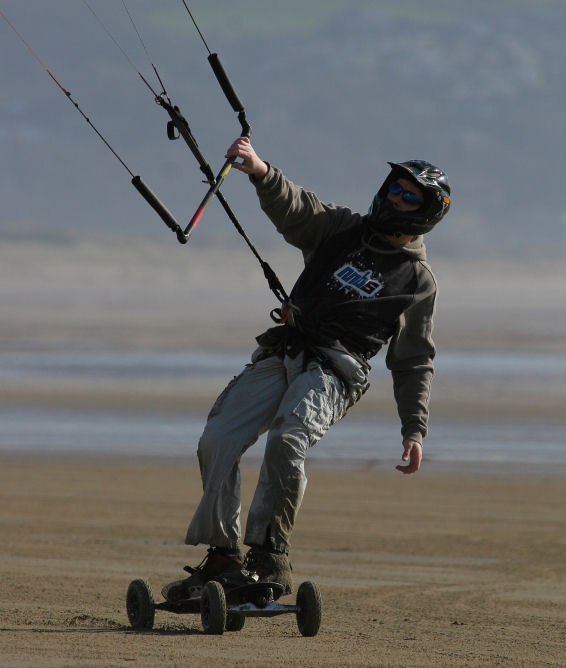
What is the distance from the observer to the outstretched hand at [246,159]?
626 centimetres

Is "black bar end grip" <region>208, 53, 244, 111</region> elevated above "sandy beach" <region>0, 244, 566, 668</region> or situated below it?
above

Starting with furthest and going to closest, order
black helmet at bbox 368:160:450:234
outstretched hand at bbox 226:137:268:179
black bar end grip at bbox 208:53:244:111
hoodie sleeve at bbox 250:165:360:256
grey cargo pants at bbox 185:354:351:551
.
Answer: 1. black bar end grip at bbox 208:53:244:111
2. black helmet at bbox 368:160:450:234
3. hoodie sleeve at bbox 250:165:360:256
4. outstretched hand at bbox 226:137:268:179
5. grey cargo pants at bbox 185:354:351:551

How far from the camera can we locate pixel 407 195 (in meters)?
6.53

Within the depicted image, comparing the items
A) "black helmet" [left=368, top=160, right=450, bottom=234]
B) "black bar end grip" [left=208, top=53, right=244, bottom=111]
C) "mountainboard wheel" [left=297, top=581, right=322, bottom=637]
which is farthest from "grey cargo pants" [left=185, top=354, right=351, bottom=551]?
"black bar end grip" [left=208, top=53, right=244, bottom=111]

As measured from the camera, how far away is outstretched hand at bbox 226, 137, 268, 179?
626 centimetres

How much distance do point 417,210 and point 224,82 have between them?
1130 millimetres

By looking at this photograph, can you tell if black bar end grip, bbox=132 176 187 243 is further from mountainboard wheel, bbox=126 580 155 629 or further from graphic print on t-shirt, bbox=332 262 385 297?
mountainboard wheel, bbox=126 580 155 629

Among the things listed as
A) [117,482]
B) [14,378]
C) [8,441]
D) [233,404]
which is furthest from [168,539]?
[14,378]

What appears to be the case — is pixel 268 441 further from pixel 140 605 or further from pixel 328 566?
pixel 328 566

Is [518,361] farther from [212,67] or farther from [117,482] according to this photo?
[212,67]

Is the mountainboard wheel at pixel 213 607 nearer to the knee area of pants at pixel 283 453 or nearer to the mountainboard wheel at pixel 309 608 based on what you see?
the mountainboard wheel at pixel 309 608

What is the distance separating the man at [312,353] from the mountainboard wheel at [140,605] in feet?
0.50

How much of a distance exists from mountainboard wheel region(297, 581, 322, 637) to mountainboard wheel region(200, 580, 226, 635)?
0.39 metres

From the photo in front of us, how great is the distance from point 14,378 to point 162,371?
109 inches
